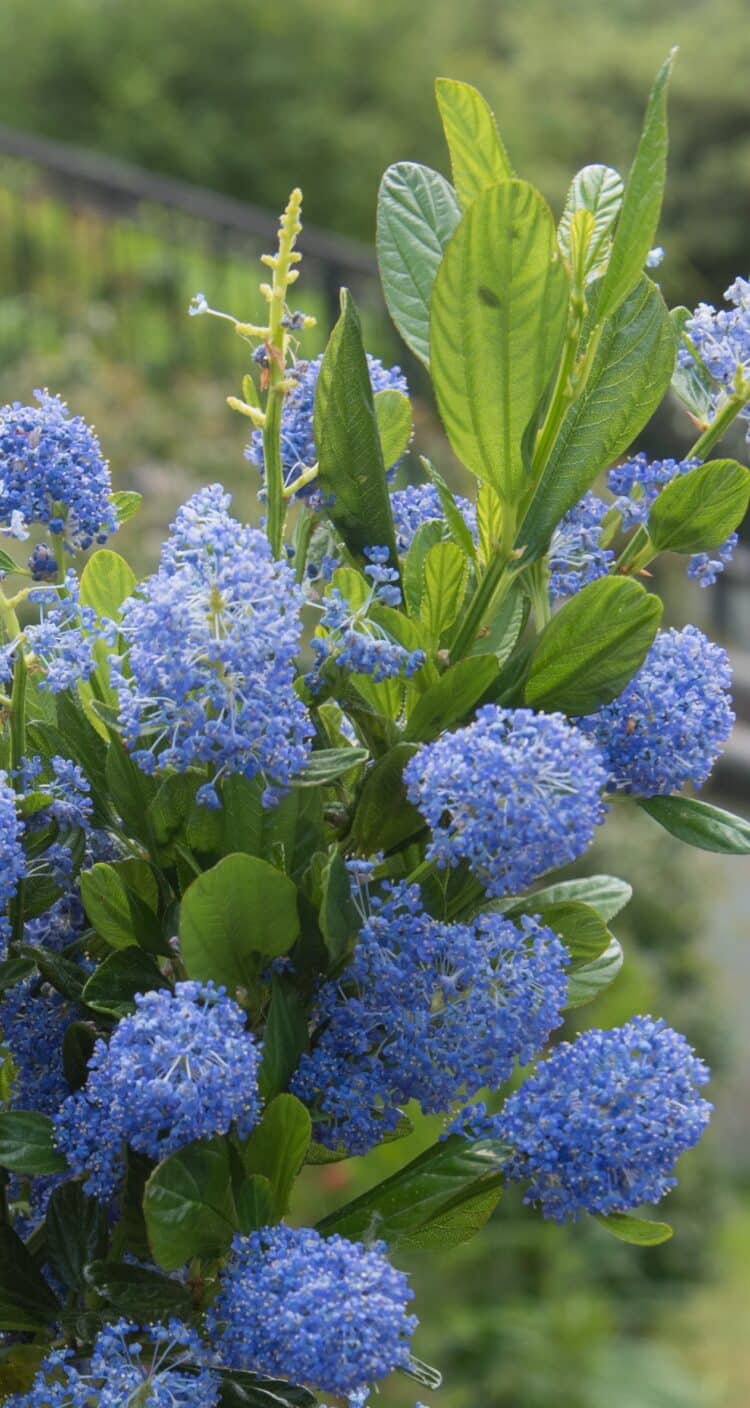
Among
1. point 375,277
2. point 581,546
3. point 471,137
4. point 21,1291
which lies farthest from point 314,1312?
point 375,277

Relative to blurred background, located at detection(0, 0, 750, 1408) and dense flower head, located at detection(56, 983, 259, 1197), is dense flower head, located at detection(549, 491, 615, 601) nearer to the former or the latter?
dense flower head, located at detection(56, 983, 259, 1197)

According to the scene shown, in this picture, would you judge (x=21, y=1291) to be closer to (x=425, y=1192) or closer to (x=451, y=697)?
(x=425, y=1192)

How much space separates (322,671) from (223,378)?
5.83 metres

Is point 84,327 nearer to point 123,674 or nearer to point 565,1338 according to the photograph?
point 565,1338

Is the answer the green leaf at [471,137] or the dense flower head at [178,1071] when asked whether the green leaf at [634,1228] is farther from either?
the green leaf at [471,137]

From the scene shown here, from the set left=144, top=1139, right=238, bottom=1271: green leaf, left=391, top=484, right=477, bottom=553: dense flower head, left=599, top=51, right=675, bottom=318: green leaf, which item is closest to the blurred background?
left=391, top=484, right=477, bottom=553: dense flower head


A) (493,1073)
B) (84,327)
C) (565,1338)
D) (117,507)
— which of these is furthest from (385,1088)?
(84,327)

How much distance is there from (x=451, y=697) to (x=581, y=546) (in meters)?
0.09

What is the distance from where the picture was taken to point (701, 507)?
1.99 feet

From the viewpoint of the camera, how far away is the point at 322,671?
0.59 meters

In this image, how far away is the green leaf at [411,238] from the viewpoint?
2.08 ft

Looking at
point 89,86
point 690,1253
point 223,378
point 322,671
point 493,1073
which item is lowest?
point 690,1253

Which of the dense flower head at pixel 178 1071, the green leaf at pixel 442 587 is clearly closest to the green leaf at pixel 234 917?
the dense flower head at pixel 178 1071

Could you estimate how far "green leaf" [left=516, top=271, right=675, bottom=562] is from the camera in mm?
590
